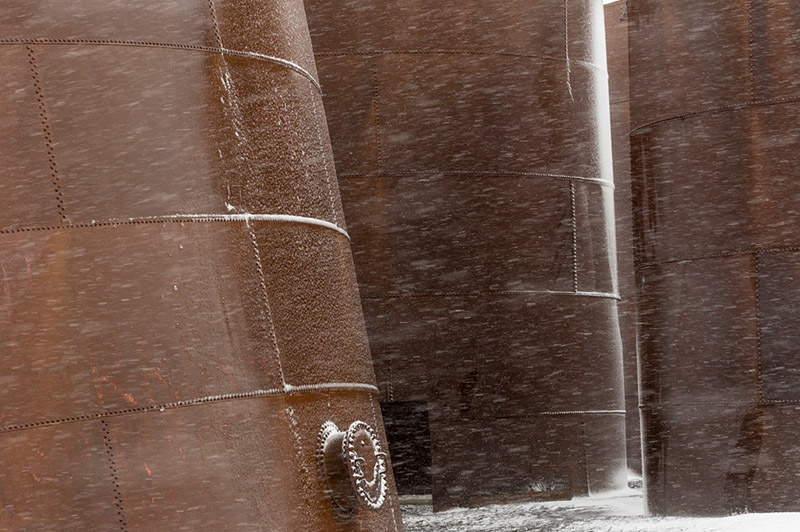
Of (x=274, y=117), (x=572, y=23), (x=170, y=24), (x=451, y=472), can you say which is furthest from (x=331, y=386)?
(x=572, y=23)

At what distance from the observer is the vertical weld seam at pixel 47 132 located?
662 centimetres

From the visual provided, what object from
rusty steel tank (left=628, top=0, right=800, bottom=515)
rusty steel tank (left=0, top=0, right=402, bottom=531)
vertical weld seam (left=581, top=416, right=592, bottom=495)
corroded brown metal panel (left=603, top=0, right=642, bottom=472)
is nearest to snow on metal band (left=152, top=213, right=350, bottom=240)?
rusty steel tank (left=0, top=0, right=402, bottom=531)

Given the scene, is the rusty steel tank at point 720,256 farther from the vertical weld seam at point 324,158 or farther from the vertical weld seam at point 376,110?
the vertical weld seam at point 324,158

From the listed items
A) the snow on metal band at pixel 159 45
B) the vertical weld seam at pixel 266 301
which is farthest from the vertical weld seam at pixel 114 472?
the snow on metal band at pixel 159 45

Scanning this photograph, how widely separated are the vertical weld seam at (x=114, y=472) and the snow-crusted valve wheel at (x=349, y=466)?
1.33 m

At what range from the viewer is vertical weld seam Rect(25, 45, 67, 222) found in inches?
261

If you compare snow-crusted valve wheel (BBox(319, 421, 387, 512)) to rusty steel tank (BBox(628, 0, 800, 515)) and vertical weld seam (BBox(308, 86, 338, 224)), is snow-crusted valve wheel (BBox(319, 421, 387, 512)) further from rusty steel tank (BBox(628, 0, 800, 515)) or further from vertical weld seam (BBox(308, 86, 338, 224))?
rusty steel tank (BBox(628, 0, 800, 515))

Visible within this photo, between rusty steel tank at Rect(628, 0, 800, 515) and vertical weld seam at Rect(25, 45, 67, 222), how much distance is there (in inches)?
249

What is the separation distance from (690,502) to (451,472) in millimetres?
2409

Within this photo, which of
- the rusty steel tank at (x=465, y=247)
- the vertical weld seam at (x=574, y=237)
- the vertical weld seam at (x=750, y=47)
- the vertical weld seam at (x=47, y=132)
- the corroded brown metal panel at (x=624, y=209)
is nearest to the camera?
the vertical weld seam at (x=47, y=132)

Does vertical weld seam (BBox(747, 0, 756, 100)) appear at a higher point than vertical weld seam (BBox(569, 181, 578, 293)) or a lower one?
higher

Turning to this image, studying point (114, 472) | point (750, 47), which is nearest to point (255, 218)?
point (114, 472)

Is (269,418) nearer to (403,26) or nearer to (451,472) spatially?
(451,472)

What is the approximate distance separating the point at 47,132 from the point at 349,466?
106 inches
